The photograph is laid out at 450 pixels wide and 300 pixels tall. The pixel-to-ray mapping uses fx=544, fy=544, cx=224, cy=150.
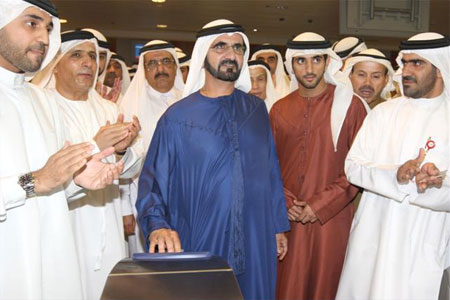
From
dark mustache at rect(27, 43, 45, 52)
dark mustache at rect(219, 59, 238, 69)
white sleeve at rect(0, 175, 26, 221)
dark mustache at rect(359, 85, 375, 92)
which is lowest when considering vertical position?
white sleeve at rect(0, 175, 26, 221)

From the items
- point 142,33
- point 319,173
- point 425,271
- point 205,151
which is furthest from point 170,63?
point 142,33

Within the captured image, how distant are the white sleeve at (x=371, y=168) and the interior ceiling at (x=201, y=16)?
8.48 m

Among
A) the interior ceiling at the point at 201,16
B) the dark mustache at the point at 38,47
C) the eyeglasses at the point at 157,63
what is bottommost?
the dark mustache at the point at 38,47

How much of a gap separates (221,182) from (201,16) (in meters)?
11.0

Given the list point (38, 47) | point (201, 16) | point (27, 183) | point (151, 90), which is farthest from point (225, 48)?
point (201, 16)

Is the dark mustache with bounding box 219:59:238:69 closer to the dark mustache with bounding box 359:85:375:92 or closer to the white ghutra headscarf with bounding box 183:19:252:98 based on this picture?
the white ghutra headscarf with bounding box 183:19:252:98

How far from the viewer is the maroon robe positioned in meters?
3.43

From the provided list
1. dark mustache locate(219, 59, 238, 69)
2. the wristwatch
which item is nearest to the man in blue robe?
dark mustache locate(219, 59, 238, 69)

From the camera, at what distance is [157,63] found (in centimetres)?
510

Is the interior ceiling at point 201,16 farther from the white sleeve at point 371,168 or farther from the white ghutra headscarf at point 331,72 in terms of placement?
the white sleeve at point 371,168

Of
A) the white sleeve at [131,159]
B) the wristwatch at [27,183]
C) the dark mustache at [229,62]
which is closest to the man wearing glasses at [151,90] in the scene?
the white sleeve at [131,159]

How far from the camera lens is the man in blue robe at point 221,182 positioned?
2.68 m

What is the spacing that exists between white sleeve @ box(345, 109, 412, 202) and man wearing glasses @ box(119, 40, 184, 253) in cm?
188

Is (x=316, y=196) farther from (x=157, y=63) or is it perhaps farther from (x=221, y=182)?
(x=157, y=63)
